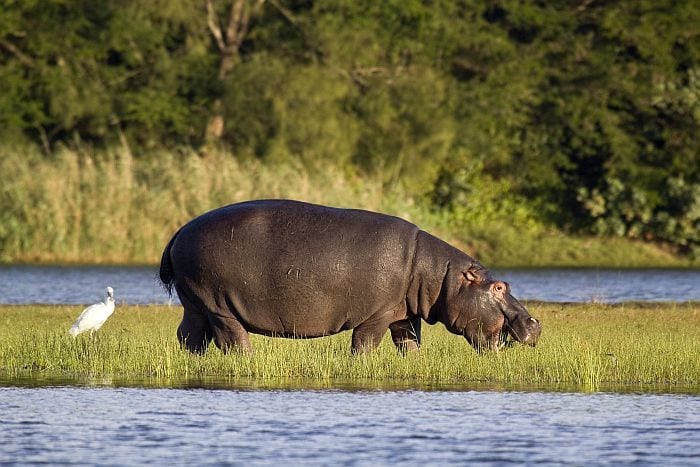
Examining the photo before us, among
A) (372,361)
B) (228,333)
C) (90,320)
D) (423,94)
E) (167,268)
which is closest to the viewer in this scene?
(372,361)

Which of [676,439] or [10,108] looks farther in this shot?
[10,108]

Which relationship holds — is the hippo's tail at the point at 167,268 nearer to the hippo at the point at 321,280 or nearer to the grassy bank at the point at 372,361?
the hippo at the point at 321,280

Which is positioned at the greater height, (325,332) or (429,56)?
(429,56)

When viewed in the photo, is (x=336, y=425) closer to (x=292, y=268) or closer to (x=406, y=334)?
(x=292, y=268)

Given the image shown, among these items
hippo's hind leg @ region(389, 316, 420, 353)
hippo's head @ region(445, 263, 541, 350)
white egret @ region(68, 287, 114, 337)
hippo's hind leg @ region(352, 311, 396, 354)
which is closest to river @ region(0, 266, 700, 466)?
hippo's hind leg @ region(352, 311, 396, 354)

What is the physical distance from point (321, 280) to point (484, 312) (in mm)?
1371

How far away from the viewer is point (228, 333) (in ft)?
41.2

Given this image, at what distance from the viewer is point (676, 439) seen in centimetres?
935

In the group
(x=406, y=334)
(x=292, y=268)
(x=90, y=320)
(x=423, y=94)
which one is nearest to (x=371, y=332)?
(x=406, y=334)

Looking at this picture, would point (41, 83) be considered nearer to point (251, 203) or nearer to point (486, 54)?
point (486, 54)

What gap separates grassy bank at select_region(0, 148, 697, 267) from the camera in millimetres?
29234

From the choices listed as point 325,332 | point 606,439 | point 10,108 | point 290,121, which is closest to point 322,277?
point 325,332

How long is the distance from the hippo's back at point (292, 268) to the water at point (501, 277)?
7.21m

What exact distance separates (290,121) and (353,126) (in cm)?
188
